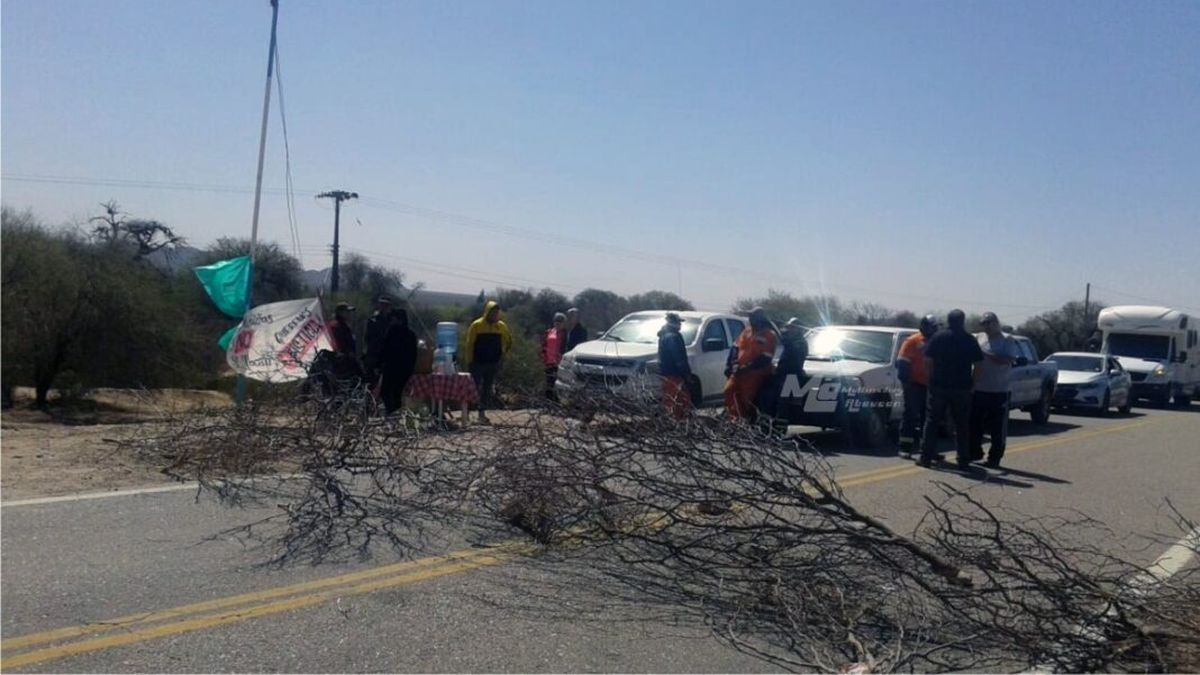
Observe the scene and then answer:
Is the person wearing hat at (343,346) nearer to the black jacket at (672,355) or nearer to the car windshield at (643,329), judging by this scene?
the black jacket at (672,355)

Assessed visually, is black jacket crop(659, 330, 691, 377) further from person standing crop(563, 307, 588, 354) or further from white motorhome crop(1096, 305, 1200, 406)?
white motorhome crop(1096, 305, 1200, 406)

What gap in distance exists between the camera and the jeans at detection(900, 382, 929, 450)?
14.6 meters

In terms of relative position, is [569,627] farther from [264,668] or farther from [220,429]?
[220,429]

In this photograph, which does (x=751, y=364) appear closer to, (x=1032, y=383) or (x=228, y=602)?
(x=228, y=602)

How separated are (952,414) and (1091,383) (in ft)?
45.2

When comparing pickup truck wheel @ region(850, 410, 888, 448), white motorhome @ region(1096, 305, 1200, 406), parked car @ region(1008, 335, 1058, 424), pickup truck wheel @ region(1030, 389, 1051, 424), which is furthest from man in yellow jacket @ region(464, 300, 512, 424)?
white motorhome @ region(1096, 305, 1200, 406)

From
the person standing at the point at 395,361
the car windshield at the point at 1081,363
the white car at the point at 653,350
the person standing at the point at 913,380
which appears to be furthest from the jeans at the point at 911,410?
the car windshield at the point at 1081,363

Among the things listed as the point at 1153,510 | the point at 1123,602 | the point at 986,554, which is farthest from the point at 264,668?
the point at 1153,510

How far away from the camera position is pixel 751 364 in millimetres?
12969

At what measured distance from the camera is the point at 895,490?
11.1 metres

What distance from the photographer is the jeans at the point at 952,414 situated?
1303 centimetres

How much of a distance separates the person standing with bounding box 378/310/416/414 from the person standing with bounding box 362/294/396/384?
0.08 meters

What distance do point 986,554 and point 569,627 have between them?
2147 millimetres

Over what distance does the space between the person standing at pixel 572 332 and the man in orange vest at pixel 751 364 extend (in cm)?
585
